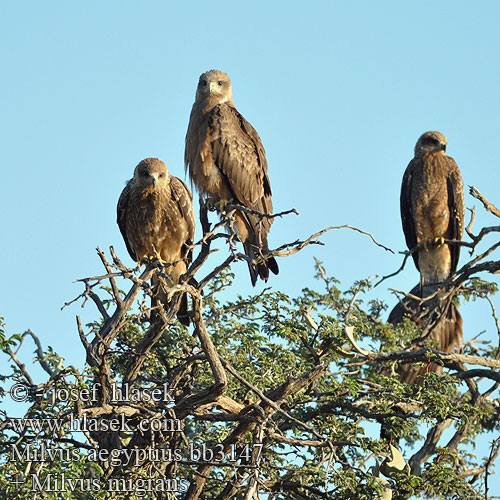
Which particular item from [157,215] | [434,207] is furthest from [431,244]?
[157,215]

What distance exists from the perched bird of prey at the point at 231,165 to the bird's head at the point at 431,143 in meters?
2.72

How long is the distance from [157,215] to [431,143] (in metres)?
3.77

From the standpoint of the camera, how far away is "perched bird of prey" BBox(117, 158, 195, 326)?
734 cm

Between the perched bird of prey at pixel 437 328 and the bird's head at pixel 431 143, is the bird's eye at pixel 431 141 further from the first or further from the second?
the perched bird of prey at pixel 437 328

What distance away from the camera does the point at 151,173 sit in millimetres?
7289

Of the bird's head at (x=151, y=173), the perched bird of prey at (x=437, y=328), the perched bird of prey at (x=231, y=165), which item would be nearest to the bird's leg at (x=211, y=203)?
the perched bird of prey at (x=231, y=165)

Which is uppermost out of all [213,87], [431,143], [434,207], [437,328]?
[431,143]

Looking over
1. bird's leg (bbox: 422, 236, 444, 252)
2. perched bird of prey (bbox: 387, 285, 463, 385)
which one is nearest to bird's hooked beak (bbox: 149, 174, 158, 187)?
perched bird of prey (bbox: 387, 285, 463, 385)

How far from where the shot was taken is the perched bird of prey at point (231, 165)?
23.8ft

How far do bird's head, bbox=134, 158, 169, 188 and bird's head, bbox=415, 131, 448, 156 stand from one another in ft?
11.6

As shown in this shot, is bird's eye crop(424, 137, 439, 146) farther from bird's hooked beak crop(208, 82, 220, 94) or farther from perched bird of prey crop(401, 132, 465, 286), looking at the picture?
bird's hooked beak crop(208, 82, 220, 94)

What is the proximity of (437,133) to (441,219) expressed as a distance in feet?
3.38

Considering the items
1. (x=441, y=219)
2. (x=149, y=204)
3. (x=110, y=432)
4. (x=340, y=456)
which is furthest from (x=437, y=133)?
(x=110, y=432)

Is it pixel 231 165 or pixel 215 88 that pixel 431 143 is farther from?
pixel 231 165
